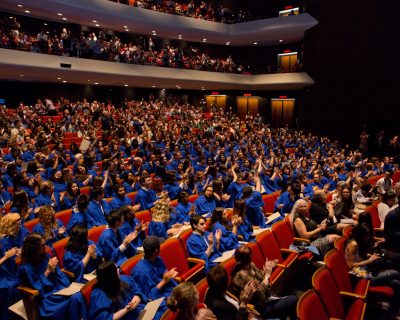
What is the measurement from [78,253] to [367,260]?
3.12m

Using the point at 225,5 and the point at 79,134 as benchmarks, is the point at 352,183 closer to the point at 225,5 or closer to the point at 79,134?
the point at 79,134

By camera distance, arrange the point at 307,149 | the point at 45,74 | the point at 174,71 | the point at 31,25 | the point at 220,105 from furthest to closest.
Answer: the point at 220,105, the point at 174,71, the point at 31,25, the point at 45,74, the point at 307,149

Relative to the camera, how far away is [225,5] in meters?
23.5

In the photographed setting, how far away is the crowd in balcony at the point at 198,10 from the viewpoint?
59.3 feet

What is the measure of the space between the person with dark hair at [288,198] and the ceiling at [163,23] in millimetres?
12679

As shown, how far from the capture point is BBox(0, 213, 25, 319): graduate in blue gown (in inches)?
138

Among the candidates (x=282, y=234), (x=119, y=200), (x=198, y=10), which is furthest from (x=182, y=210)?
(x=198, y=10)

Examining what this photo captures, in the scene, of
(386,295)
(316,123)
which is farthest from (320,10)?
(386,295)

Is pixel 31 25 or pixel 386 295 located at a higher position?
pixel 31 25

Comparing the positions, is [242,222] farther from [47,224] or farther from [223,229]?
[47,224]

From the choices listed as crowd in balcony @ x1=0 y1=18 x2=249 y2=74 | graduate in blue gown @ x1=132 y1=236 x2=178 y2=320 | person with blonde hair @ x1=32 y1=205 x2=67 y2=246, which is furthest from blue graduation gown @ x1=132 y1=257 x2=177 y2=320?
crowd in balcony @ x1=0 y1=18 x2=249 y2=74

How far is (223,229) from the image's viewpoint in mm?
4465

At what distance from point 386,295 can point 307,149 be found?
413 inches

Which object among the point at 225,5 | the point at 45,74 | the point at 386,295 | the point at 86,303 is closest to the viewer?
the point at 86,303
